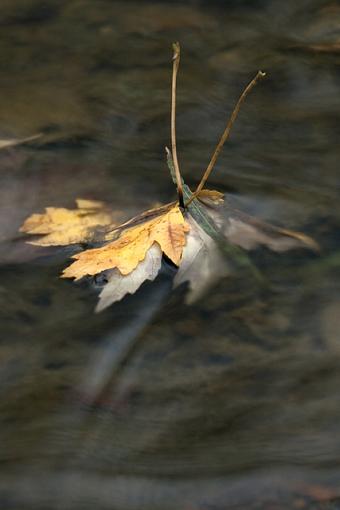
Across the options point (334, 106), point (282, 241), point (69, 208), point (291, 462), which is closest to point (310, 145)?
point (334, 106)

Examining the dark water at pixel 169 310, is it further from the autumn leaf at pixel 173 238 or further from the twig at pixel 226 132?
the twig at pixel 226 132

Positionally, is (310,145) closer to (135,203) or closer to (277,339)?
(135,203)

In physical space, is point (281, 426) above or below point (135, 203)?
below

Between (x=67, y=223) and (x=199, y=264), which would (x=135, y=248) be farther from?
(x=67, y=223)

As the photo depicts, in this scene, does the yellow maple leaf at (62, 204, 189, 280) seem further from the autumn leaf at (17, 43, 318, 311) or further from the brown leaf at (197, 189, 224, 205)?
the brown leaf at (197, 189, 224, 205)

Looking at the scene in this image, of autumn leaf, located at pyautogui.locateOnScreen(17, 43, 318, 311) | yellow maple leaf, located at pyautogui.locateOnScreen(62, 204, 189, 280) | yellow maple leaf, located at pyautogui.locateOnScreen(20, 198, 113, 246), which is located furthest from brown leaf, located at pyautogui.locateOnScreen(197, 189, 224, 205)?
yellow maple leaf, located at pyautogui.locateOnScreen(20, 198, 113, 246)

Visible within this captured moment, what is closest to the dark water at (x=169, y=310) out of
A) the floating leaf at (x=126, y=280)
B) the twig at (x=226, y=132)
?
the floating leaf at (x=126, y=280)
